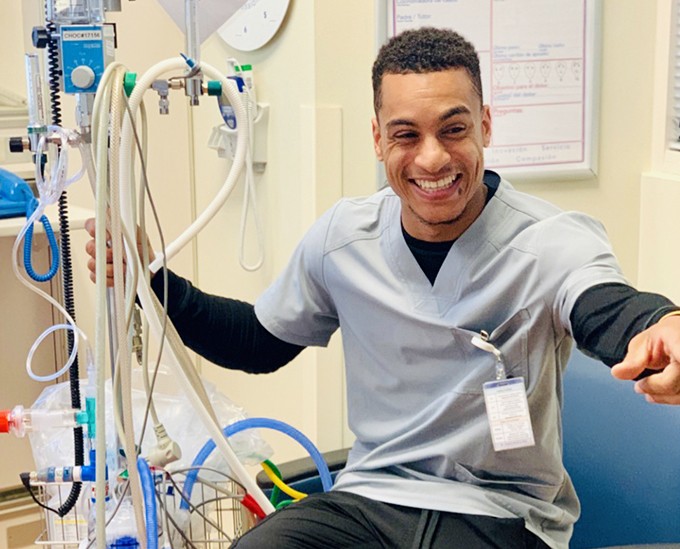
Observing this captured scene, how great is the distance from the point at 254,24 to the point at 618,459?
134 centimetres

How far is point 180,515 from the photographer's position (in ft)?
5.66

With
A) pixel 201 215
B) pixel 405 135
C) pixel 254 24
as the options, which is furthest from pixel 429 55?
pixel 254 24

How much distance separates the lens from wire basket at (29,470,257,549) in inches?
66.6

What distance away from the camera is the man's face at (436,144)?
5.16 ft

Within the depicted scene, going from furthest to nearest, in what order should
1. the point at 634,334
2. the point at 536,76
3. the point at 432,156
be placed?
the point at 536,76, the point at 432,156, the point at 634,334

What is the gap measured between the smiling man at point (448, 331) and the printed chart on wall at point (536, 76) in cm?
74

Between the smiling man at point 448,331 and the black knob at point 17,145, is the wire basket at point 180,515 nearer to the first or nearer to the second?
the smiling man at point 448,331

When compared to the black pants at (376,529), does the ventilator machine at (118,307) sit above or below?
above

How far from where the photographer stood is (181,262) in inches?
119

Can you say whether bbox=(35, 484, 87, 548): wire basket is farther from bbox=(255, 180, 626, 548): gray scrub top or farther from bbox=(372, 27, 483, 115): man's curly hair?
bbox=(372, 27, 483, 115): man's curly hair

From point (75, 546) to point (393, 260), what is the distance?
0.75 m

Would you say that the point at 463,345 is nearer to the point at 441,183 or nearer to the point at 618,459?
the point at 441,183

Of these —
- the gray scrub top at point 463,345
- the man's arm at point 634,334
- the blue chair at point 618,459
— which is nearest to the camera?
the man's arm at point 634,334

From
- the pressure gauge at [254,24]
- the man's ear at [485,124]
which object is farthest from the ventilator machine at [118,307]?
the pressure gauge at [254,24]
